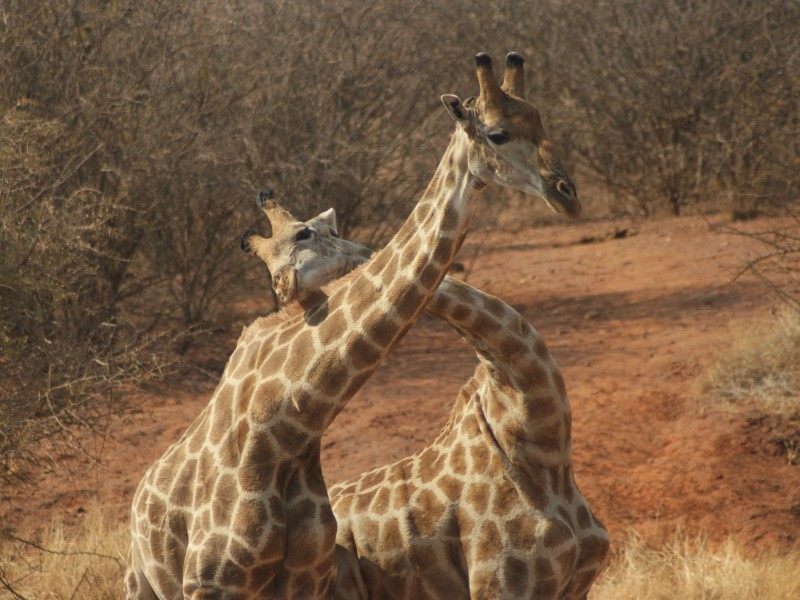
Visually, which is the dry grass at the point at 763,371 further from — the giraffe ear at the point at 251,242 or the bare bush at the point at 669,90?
the bare bush at the point at 669,90

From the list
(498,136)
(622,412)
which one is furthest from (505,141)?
(622,412)

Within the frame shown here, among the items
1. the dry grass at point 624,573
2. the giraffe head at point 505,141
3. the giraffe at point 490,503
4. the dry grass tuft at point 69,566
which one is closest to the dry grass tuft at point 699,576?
the dry grass at point 624,573

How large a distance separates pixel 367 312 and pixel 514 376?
609 mm

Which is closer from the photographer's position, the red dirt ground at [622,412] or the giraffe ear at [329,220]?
the giraffe ear at [329,220]

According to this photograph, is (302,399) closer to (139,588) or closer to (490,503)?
(490,503)

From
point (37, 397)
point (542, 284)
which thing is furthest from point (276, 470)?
point (542, 284)

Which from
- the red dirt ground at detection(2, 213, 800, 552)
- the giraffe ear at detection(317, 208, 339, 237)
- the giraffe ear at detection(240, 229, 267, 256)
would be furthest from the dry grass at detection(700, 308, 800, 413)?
the giraffe ear at detection(240, 229, 267, 256)

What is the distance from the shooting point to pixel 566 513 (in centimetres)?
367

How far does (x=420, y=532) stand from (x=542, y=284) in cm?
888

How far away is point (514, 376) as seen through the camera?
11.8ft

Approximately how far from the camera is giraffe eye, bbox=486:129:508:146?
2967 millimetres

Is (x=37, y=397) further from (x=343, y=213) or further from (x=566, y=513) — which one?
(x=343, y=213)

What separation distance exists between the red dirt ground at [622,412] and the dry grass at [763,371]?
17 centimetres

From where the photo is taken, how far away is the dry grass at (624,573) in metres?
5.63
